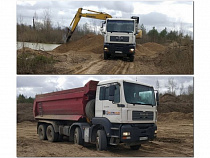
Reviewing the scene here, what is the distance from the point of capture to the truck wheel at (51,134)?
10.7 m

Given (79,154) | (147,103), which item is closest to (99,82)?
(147,103)

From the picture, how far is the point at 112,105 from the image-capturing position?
7301 millimetres

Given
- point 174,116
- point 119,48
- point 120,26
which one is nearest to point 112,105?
point 119,48

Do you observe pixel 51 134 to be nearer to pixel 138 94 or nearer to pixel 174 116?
pixel 138 94

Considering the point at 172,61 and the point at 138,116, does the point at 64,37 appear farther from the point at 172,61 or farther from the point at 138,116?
the point at 138,116

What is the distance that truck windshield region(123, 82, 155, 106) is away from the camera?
7.24 meters

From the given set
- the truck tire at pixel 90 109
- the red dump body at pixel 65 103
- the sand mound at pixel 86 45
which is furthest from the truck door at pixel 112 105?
the sand mound at pixel 86 45

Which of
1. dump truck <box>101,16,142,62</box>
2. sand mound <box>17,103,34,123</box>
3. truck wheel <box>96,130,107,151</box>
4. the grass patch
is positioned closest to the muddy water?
the grass patch

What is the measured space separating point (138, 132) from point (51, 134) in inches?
209

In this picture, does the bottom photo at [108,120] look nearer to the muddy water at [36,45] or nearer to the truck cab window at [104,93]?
the truck cab window at [104,93]

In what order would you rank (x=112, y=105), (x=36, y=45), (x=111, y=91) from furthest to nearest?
(x=36, y=45) → (x=112, y=105) → (x=111, y=91)

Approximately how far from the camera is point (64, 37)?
20.6m

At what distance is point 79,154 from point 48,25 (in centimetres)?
1040

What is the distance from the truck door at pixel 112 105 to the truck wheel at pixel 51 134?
4058 millimetres
